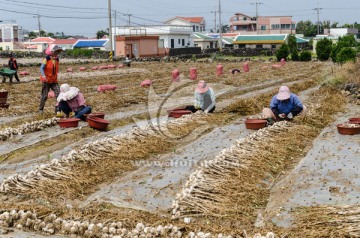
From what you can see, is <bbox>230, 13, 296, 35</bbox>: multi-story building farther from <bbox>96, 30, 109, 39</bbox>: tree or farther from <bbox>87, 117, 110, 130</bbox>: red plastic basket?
<bbox>87, 117, 110, 130</bbox>: red plastic basket

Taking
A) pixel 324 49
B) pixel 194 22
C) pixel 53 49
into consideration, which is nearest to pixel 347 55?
pixel 324 49

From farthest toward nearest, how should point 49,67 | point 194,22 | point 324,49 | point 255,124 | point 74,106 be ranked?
point 194,22, point 324,49, point 49,67, point 74,106, point 255,124

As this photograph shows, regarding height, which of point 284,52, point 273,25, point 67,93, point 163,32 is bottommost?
point 67,93

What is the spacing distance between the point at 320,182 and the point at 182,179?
1.70m

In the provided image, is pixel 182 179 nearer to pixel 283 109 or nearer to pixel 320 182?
pixel 320 182

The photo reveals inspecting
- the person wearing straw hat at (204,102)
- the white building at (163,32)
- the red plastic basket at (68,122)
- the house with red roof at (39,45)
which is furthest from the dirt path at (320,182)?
the house with red roof at (39,45)

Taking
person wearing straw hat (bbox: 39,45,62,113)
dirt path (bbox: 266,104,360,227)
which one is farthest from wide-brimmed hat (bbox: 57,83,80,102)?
dirt path (bbox: 266,104,360,227)

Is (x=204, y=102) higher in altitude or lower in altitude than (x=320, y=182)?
higher

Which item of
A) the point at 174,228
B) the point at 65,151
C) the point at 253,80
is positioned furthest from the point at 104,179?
the point at 253,80

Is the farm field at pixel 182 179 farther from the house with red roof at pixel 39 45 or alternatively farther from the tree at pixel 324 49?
the house with red roof at pixel 39 45

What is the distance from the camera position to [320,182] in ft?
20.5

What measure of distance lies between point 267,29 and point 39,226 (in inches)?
3428

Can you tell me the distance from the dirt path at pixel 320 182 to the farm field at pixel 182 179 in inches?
0.5

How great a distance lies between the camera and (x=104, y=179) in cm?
675
